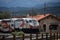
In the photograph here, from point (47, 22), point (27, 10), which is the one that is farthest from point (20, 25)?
point (47, 22)

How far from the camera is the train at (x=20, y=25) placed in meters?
5.25

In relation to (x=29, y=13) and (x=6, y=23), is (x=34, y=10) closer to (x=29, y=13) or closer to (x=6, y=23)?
(x=29, y=13)

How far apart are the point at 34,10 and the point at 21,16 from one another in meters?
0.34

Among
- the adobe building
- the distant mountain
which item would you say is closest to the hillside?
the distant mountain

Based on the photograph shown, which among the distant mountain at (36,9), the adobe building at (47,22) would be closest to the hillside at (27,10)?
the distant mountain at (36,9)

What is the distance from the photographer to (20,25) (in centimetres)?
538

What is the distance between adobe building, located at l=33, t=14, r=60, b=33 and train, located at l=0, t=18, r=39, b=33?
0.35ft

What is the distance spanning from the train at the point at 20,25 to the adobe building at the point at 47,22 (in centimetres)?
11

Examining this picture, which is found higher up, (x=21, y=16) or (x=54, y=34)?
(x=21, y=16)

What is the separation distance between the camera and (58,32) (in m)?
5.63

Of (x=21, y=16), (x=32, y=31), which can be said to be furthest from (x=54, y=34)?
(x=21, y=16)

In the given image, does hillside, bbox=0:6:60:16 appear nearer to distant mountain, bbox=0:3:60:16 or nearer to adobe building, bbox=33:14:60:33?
distant mountain, bbox=0:3:60:16

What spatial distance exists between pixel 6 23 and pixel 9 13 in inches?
9.4

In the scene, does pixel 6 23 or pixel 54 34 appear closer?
pixel 6 23
